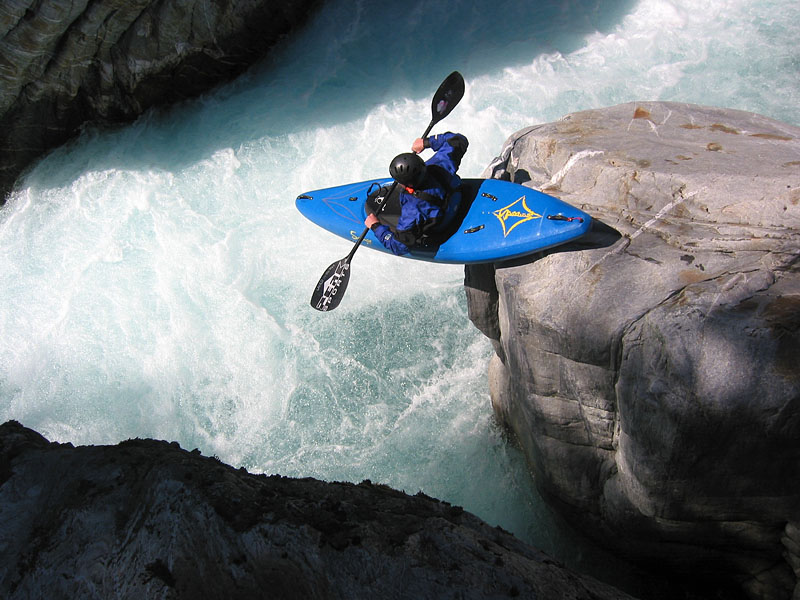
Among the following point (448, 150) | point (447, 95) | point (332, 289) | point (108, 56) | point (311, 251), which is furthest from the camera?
point (108, 56)

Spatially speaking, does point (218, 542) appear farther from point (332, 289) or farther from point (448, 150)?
point (448, 150)

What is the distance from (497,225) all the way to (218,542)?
282cm

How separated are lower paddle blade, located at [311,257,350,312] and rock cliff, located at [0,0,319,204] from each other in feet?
13.7

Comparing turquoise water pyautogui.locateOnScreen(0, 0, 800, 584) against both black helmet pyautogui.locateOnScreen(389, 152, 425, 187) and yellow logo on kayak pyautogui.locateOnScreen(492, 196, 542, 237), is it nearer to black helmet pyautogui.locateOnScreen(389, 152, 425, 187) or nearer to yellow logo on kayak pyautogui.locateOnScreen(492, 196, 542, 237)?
yellow logo on kayak pyautogui.locateOnScreen(492, 196, 542, 237)

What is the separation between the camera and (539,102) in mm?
7238

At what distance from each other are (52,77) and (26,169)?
1.40 metres

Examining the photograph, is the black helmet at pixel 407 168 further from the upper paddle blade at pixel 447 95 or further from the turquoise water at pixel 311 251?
the turquoise water at pixel 311 251

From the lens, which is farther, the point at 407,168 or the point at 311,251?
the point at 311,251

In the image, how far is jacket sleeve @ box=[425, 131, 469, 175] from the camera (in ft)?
15.3

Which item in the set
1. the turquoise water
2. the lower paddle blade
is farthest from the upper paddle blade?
the lower paddle blade

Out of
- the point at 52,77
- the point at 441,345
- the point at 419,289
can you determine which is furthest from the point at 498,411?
the point at 52,77

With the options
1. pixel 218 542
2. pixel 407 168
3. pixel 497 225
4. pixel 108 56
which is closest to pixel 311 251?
pixel 407 168

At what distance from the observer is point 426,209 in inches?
174

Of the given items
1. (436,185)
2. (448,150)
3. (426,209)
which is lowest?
(426,209)
